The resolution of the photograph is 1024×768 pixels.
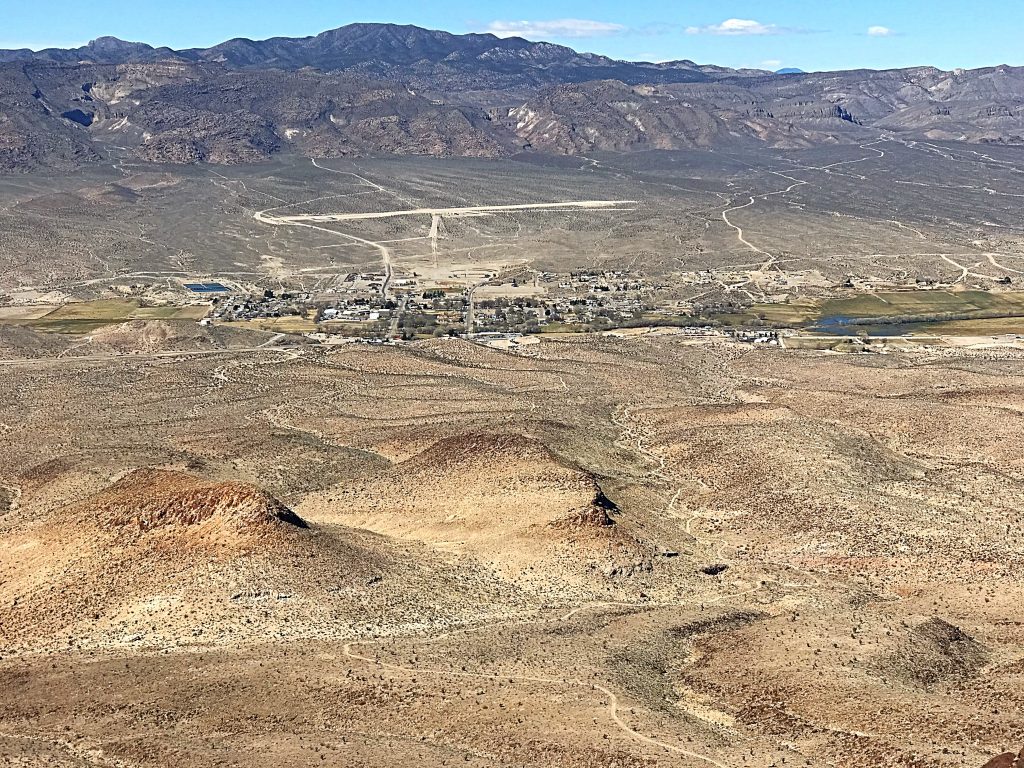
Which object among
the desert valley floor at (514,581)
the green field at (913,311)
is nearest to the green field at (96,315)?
the desert valley floor at (514,581)

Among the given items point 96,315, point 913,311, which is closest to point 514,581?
point 96,315

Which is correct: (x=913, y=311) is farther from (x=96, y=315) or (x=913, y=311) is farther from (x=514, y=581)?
(x=514, y=581)

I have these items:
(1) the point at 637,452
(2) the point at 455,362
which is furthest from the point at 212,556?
(2) the point at 455,362

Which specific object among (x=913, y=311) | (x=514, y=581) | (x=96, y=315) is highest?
(x=913, y=311)

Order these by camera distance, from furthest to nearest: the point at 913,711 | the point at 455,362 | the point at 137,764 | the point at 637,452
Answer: the point at 455,362, the point at 637,452, the point at 913,711, the point at 137,764

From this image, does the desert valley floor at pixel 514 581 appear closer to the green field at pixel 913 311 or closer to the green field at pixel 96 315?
the green field at pixel 96 315

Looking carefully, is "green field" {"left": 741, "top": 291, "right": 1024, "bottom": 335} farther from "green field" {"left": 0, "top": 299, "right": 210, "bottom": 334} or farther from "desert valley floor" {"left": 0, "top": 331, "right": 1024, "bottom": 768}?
"green field" {"left": 0, "top": 299, "right": 210, "bottom": 334}

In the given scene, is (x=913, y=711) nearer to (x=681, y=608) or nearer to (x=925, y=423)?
(x=681, y=608)

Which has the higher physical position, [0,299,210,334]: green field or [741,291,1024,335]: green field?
[741,291,1024,335]: green field

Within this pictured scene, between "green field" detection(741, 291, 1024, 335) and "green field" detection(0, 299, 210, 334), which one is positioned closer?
"green field" detection(0, 299, 210, 334)

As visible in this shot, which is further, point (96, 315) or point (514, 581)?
point (96, 315)

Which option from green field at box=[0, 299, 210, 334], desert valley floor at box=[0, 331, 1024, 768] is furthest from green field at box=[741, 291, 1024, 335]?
green field at box=[0, 299, 210, 334]
